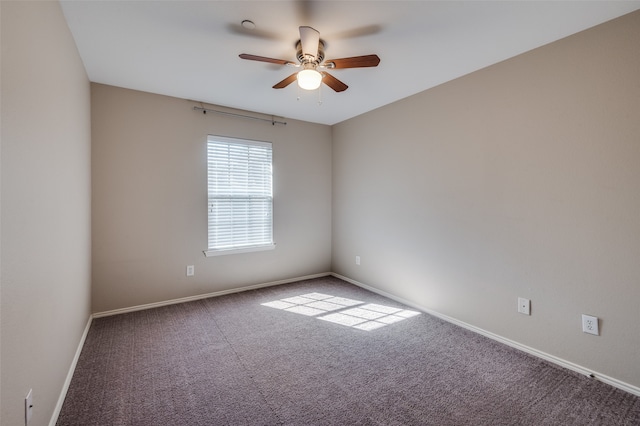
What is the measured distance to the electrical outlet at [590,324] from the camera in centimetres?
207

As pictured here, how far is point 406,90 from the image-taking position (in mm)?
3238

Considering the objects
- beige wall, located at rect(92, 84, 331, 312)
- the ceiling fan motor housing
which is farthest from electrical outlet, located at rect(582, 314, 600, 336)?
beige wall, located at rect(92, 84, 331, 312)

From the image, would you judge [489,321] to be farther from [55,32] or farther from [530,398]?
[55,32]

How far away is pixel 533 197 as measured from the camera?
7.83ft

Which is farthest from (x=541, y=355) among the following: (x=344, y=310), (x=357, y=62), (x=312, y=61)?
(x=312, y=61)

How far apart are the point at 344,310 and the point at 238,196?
2033mm

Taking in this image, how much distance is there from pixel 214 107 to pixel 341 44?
6.76ft

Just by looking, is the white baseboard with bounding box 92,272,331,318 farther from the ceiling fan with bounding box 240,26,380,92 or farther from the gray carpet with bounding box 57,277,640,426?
the ceiling fan with bounding box 240,26,380,92

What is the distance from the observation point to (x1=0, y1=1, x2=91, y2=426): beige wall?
1.14 m

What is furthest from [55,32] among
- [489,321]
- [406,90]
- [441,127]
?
[489,321]

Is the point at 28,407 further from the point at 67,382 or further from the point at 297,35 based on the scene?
the point at 297,35

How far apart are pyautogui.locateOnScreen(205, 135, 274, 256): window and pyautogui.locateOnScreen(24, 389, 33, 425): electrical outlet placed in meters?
2.37

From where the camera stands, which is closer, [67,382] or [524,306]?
[67,382]

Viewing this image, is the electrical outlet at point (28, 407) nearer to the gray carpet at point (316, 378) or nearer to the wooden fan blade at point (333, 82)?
the gray carpet at point (316, 378)
